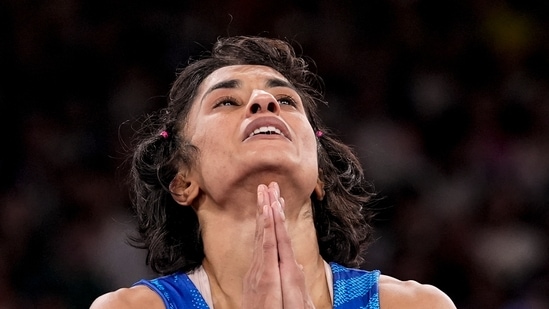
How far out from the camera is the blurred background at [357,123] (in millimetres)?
4656

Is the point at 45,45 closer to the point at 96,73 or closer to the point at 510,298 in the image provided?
the point at 96,73

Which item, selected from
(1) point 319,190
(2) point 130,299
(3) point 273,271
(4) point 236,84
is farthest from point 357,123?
(3) point 273,271

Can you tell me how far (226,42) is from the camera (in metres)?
3.57

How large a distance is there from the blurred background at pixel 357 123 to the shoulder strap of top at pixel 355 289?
1778 mm

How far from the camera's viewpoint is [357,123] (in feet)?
17.0

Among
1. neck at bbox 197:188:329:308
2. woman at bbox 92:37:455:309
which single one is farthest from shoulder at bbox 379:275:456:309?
neck at bbox 197:188:329:308

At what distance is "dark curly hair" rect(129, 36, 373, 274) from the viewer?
10.6ft

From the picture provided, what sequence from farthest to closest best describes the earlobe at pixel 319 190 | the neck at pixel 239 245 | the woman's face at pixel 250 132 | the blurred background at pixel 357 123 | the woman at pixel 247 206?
the blurred background at pixel 357 123 → the earlobe at pixel 319 190 → the neck at pixel 239 245 → the woman's face at pixel 250 132 → the woman at pixel 247 206

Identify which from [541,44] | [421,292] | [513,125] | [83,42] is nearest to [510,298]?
[513,125]

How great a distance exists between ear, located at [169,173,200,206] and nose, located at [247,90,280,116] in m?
0.35

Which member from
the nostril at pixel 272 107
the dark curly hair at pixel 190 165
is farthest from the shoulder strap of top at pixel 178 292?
the nostril at pixel 272 107

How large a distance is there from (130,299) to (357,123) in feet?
8.61

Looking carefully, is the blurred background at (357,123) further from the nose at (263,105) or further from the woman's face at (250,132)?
the nose at (263,105)

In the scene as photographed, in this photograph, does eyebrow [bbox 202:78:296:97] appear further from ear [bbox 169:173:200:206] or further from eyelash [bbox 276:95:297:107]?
ear [bbox 169:173:200:206]
